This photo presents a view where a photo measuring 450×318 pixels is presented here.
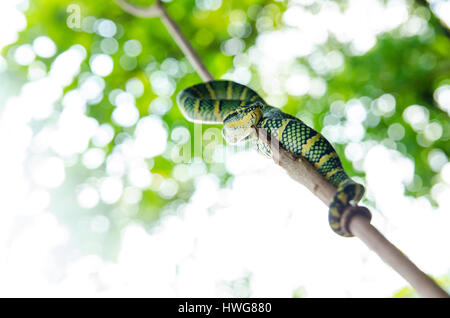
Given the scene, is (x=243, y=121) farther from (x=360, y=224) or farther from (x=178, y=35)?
(x=178, y=35)

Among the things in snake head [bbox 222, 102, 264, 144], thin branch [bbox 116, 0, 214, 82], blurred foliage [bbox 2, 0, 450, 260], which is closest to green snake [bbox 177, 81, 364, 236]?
snake head [bbox 222, 102, 264, 144]

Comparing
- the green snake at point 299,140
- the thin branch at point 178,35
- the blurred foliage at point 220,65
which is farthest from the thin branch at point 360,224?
the blurred foliage at point 220,65

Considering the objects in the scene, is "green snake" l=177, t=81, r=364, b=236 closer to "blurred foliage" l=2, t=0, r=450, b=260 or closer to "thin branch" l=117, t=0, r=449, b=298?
"thin branch" l=117, t=0, r=449, b=298

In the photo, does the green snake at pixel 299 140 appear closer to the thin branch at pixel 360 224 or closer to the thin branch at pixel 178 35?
the thin branch at pixel 360 224

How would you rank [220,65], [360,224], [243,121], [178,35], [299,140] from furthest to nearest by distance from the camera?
1. [220,65]
2. [178,35]
3. [243,121]
4. [299,140]
5. [360,224]

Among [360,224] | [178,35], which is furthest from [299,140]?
[178,35]
